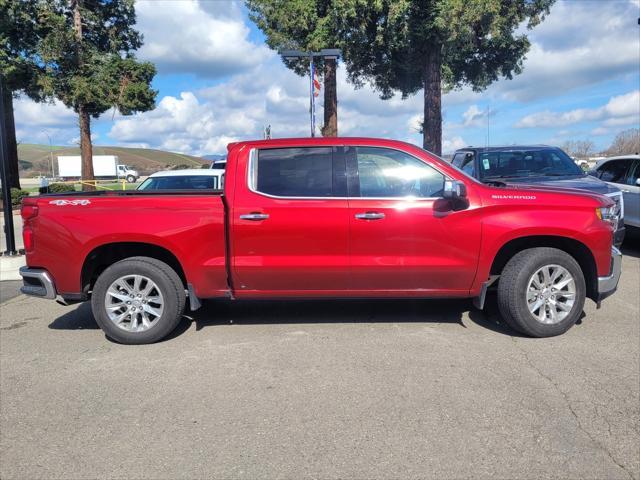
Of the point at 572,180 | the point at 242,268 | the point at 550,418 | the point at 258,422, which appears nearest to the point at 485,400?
the point at 550,418

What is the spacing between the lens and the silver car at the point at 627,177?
32.3ft

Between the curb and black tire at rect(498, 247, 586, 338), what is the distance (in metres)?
7.72

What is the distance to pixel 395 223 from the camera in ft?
16.8

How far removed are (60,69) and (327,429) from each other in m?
24.5

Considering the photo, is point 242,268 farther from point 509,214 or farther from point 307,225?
point 509,214

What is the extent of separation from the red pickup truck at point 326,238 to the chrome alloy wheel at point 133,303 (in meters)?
0.01

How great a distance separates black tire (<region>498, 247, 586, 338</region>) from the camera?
17.1 ft

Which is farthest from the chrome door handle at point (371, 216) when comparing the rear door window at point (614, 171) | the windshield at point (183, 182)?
the rear door window at point (614, 171)

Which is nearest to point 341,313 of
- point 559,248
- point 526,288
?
point 526,288

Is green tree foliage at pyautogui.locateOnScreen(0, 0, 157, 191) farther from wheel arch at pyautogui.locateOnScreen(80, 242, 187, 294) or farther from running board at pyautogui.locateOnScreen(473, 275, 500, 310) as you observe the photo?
running board at pyautogui.locateOnScreen(473, 275, 500, 310)

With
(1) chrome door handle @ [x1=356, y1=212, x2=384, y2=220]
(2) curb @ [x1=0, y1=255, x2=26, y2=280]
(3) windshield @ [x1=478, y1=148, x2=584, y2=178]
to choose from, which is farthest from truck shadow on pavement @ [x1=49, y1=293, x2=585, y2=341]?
(3) windshield @ [x1=478, y1=148, x2=584, y2=178]

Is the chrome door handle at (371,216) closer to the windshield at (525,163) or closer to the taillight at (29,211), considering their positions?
the taillight at (29,211)

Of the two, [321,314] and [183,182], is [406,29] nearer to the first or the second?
[183,182]

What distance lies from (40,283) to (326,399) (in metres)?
3.19
